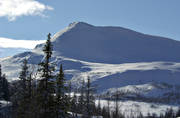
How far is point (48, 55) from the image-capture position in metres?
31.1

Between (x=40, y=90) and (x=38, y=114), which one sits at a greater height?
(x=40, y=90)

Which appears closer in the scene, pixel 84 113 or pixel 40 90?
pixel 40 90

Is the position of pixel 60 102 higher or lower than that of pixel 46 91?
lower

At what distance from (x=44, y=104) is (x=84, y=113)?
66972 mm

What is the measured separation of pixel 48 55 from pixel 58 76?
2.93 meters

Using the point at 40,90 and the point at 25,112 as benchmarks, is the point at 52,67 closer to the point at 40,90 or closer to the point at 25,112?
the point at 40,90

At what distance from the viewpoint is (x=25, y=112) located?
121 ft

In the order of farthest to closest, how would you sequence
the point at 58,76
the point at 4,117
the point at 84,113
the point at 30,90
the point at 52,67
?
the point at 84,113 → the point at 4,117 → the point at 30,90 → the point at 58,76 → the point at 52,67

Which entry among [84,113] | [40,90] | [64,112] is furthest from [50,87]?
[84,113]

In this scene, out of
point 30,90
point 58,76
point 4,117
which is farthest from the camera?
point 4,117

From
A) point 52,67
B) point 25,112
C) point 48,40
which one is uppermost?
point 48,40

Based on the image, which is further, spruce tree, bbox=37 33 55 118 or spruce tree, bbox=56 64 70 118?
spruce tree, bbox=56 64 70 118

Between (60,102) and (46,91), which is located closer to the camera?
(46,91)

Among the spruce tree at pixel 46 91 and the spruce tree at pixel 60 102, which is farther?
the spruce tree at pixel 60 102
